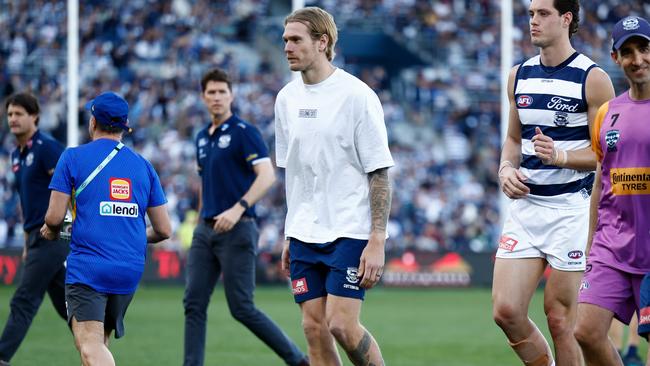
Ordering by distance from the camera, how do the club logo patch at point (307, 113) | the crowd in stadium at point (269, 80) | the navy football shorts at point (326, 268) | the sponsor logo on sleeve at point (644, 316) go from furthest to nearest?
the crowd in stadium at point (269, 80), the club logo patch at point (307, 113), the navy football shorts at point (326, 268), the sponsor logo on sleeve at point (644, 316)

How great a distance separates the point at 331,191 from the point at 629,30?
2.10 meters

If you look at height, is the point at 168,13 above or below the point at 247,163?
above

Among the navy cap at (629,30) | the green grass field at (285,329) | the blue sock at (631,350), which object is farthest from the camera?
the green grass field at (285,329)

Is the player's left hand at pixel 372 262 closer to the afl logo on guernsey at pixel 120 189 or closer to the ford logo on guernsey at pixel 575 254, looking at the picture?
the ford logo on guernsey at pixel 575 254

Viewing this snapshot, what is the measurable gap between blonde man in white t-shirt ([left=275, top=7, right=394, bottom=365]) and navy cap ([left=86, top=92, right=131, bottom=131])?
1.15 metres

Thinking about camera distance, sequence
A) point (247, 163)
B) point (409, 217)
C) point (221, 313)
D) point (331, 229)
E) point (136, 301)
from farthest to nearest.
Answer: point (409, 217) < point (136, 301) < point (221, 313) < point (247, 163) < point (331, 229)

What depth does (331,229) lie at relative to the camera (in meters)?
7.29

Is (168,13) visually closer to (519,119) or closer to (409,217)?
(409,217)

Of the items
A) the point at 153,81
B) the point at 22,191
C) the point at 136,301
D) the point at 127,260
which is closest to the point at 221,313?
the point at 136,301

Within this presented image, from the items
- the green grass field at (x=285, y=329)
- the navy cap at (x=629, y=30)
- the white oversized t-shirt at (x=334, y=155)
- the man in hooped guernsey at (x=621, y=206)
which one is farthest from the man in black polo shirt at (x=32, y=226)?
the navy cap at (x=629, y=30)

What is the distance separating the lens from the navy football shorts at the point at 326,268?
7191mm

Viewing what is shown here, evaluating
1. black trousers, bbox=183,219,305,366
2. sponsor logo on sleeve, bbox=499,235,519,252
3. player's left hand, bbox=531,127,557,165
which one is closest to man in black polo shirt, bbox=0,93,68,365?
black trousers, bbox=183,219,305,366

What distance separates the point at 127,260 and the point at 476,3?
29197mm

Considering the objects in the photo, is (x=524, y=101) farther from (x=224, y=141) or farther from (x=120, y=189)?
(x=224, y=141)
